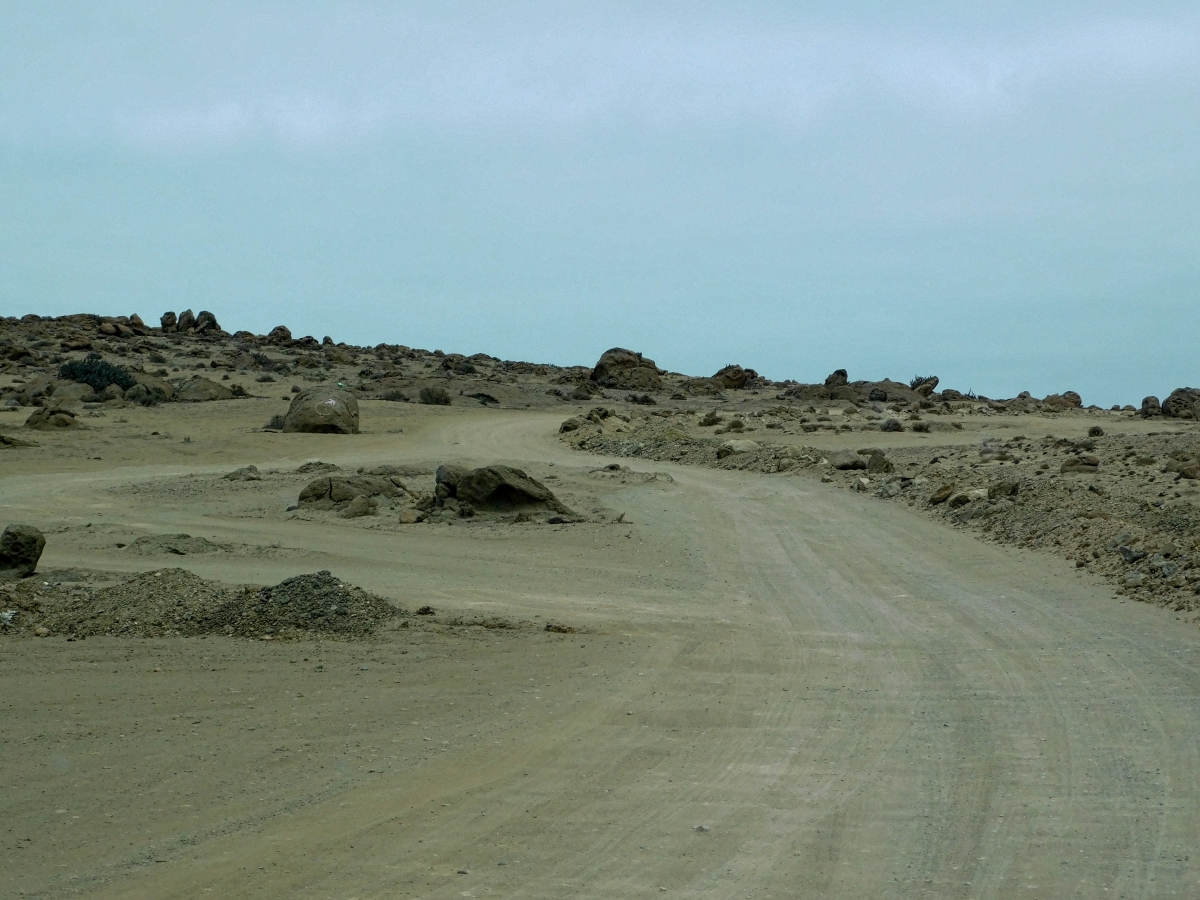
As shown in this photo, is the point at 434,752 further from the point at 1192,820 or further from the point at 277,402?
the point at 277,402

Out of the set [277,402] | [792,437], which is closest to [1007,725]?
[792,437]

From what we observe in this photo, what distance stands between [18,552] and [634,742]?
8.77 metres

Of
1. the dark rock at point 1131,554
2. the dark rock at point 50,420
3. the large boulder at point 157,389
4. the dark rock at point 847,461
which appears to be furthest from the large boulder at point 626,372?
the dark rock at point 1131,554

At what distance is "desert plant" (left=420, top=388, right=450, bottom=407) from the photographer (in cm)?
4984

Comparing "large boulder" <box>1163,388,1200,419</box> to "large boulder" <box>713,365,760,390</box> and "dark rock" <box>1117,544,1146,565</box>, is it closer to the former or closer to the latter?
"large boulder" <box>713,365,760,390</box>

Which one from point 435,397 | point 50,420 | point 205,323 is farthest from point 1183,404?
point 205,323

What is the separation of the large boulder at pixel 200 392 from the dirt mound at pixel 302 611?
35.4 meters

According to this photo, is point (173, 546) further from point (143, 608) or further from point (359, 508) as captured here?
point (143, 608)

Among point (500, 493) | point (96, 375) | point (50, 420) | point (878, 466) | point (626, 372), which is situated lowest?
point (50, 420)

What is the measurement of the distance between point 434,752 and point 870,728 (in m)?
2.86

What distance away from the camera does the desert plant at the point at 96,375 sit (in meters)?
Answer: 45.9

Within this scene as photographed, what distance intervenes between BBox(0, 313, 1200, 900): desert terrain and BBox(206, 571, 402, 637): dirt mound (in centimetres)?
4

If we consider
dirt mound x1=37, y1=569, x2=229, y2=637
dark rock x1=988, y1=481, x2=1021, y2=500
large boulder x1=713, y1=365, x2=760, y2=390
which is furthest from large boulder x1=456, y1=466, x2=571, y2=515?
large boulder x1=713, y1=365, x2=760, y2=390

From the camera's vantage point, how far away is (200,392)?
45531mm
